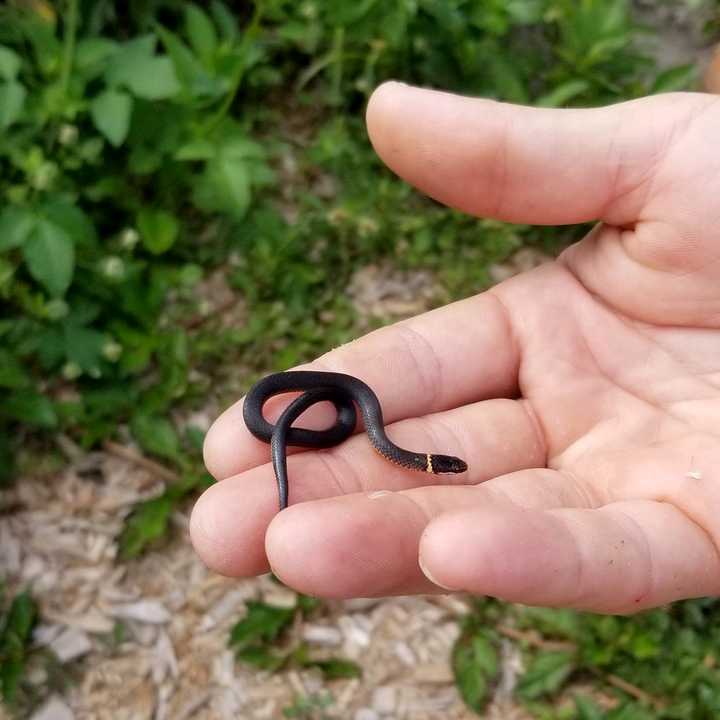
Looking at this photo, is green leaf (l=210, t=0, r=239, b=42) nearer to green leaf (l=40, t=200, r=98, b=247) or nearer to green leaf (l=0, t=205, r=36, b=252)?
green leaf (l=40, t=200, r=98, b=247)

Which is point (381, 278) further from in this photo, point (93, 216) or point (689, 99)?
point (689, 99)

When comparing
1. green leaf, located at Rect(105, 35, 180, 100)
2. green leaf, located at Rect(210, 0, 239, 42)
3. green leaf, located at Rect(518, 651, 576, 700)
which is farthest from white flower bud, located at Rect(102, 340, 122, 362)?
green leaf, located at Rect(518, 651, 576, 700)

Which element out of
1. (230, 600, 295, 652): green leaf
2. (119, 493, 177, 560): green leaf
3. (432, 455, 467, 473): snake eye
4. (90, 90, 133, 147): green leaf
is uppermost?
(90, 90, 133, 147): green leaf

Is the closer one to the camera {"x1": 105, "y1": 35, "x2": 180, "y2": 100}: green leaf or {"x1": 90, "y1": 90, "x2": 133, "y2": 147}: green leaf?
{"x1": 90, "y1": 90, "x2": 133, "y2": 147}: green leaf

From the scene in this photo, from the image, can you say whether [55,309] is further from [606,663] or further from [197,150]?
[606,663]

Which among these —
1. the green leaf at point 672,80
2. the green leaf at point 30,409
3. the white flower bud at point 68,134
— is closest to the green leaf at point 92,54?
the white flower bud at point 68,134
